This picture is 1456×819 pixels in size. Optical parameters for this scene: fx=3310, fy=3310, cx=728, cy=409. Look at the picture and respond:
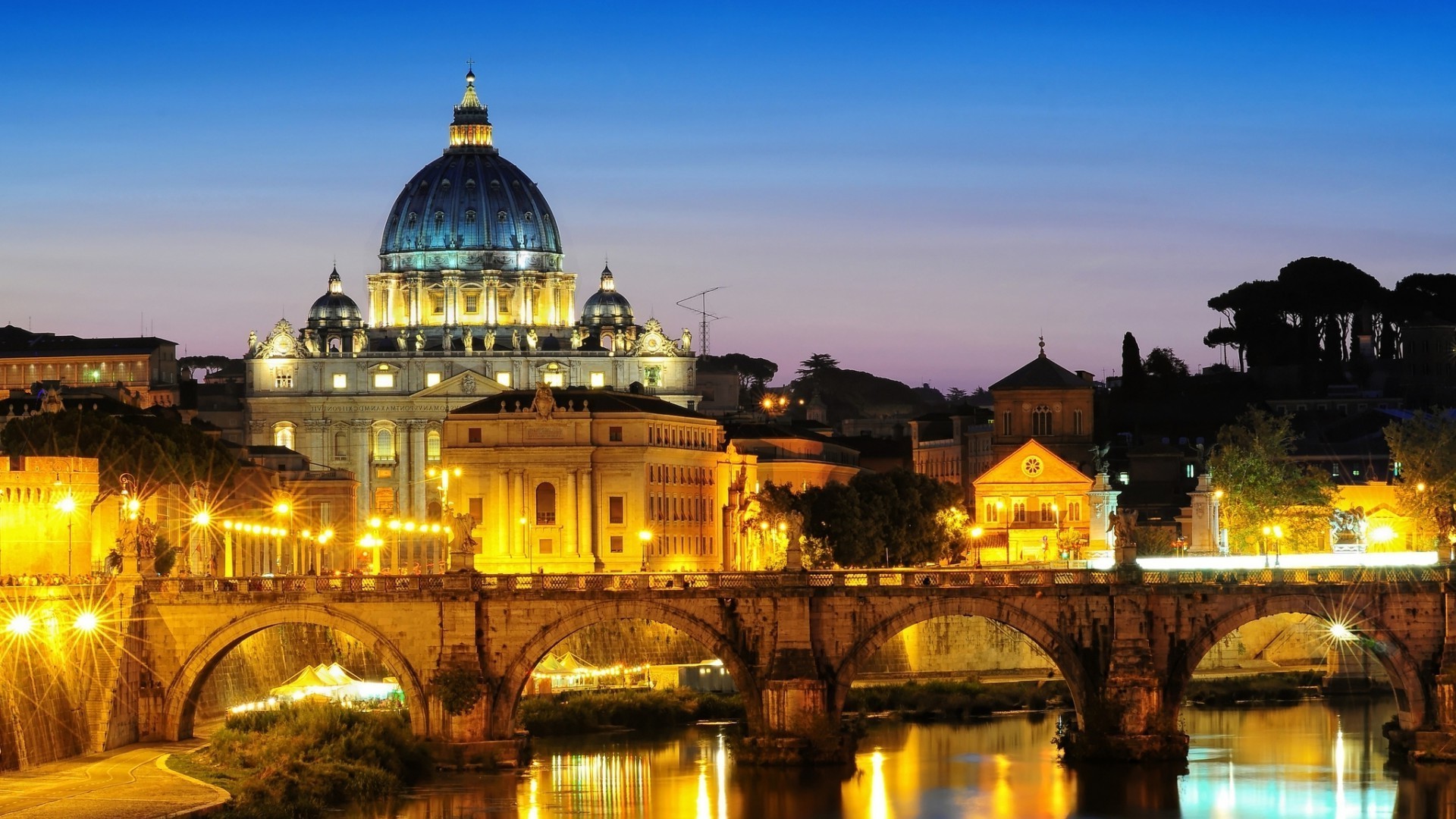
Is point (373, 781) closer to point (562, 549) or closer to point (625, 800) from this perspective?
point (625, 800)

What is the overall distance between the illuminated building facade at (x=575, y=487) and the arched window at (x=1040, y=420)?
2324 cm

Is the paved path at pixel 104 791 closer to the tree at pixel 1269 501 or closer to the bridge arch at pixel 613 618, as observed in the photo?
the bridge arch at pixel 613 618

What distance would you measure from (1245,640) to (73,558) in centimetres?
4106

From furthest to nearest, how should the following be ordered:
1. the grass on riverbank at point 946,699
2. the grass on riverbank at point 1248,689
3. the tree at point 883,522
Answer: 1. the tree at point 883,522
2. the grass on riverbank at point 1248,689
3. the grass on riverbank at point 946,699

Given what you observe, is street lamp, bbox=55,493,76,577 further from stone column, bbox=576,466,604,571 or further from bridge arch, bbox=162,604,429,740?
stone column, bbox=576,466,604,571

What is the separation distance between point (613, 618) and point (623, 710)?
12.5 metres

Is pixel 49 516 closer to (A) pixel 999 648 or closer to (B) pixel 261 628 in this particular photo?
(B) pixel 261 628

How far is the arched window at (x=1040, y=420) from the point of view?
17650 cm

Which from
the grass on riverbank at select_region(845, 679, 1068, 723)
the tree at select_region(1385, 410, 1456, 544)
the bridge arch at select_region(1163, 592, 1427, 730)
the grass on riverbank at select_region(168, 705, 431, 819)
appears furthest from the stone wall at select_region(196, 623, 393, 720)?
the tree at select_region(1385, 410, 1456, 544)

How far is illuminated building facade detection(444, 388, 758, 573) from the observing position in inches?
6107

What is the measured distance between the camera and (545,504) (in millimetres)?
156500

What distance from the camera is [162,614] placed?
83750 mm

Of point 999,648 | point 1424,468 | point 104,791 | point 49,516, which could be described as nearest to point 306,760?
point 104,791

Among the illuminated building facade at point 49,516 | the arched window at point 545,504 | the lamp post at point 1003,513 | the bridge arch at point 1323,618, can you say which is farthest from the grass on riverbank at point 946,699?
the arched window at point 545,504
